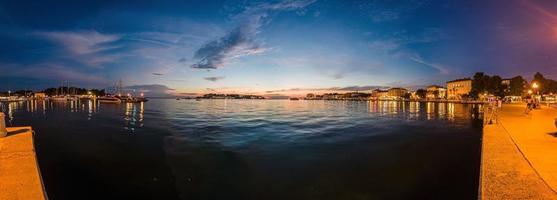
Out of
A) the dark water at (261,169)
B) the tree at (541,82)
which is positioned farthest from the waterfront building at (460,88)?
the dark water at (261,169)

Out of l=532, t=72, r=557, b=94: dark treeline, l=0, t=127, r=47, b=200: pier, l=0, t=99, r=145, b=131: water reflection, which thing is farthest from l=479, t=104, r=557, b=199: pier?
l=532, t=72, r=557, b=94: dark treeline

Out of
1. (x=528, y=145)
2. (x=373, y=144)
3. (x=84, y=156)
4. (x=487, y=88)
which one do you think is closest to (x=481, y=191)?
(x=528, y=145)

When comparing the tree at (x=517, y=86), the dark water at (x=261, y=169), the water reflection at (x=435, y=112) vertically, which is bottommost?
the dark water at (x=261, y=169)

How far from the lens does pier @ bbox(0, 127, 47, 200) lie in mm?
7066

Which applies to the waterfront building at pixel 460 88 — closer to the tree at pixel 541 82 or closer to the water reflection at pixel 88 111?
the tree at pixel 541 82

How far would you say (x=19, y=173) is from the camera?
858 cm

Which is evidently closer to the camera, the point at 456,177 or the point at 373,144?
the point at 456,177

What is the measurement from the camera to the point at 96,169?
48.1ft

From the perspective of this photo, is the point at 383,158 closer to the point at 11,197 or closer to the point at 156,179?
the point at 156,179

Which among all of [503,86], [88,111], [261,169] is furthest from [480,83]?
[261,169]

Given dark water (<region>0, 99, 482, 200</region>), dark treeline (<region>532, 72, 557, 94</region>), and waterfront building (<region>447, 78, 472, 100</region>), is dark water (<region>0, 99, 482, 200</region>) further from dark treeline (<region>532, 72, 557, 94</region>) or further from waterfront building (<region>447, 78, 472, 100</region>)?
waterfront building (<region>447, 78, 472, 100</region>)

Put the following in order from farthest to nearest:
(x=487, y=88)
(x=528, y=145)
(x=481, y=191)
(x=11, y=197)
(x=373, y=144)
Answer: (x=487, y=88)
(x=373, y=144)
(x=528, y=145)
(x=481, y=191)
(x=11, y=197)

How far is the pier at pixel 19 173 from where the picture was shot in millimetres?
7066

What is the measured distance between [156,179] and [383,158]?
11.5m
